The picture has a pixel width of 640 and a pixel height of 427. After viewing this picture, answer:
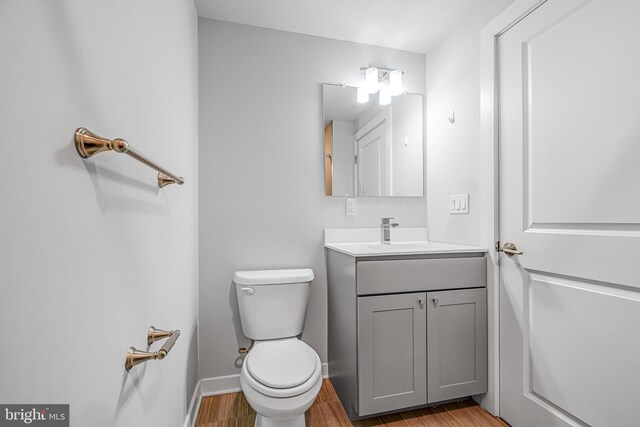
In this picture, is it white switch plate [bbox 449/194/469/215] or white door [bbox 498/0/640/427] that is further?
white switch plate [bbox 449/194/469/215]

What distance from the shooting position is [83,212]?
53 centimetres

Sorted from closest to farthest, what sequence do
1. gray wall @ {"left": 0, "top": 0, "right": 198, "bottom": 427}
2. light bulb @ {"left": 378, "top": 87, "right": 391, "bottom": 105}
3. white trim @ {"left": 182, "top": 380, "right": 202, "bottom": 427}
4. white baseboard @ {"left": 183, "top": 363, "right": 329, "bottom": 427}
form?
gray wall @ {"left": 0, "top": 0, "right": 198, "bottom": 427}
white trim @ {"left": 182, "top": 380, "right": 202, "bottom": 427}
white baseboard @ {"left": 183, "top": 363, "right": 329, "bottom": 427}
light bulb @ {"left": 378, "top": 87, "right": 391, "bottom": 105}

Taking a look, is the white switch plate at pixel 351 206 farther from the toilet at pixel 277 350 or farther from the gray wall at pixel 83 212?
the gray wall at pixel 83 212

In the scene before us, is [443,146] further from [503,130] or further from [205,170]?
[205,170]

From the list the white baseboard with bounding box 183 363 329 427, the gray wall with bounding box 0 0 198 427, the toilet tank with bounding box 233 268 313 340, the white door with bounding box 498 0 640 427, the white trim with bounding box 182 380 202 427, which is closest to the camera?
the gray wall with bounding box 0 0 198 427

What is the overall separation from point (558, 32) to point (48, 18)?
1681 mm

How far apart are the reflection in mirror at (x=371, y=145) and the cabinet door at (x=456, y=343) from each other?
0.80 meters

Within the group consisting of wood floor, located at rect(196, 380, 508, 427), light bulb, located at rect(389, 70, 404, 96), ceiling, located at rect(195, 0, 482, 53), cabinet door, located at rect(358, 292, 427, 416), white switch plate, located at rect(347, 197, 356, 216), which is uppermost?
ceiling, located at rect(195, 0, 482, 53)

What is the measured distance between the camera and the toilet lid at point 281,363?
3.90ft

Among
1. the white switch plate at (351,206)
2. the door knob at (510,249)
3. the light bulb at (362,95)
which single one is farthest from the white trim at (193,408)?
the light bulb at (362,95)

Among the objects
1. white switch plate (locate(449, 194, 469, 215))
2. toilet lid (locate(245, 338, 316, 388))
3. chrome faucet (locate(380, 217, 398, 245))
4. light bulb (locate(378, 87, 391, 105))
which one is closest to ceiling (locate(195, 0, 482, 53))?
light bulb (locate(378, 87, 391, 105))

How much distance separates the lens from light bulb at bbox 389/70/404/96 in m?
1.97

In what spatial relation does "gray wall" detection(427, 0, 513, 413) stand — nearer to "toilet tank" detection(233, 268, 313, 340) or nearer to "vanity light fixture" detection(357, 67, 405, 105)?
"vanity light fixture" detection(357, 67, 405, 105)

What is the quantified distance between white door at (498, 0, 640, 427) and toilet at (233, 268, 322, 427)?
1.02m
